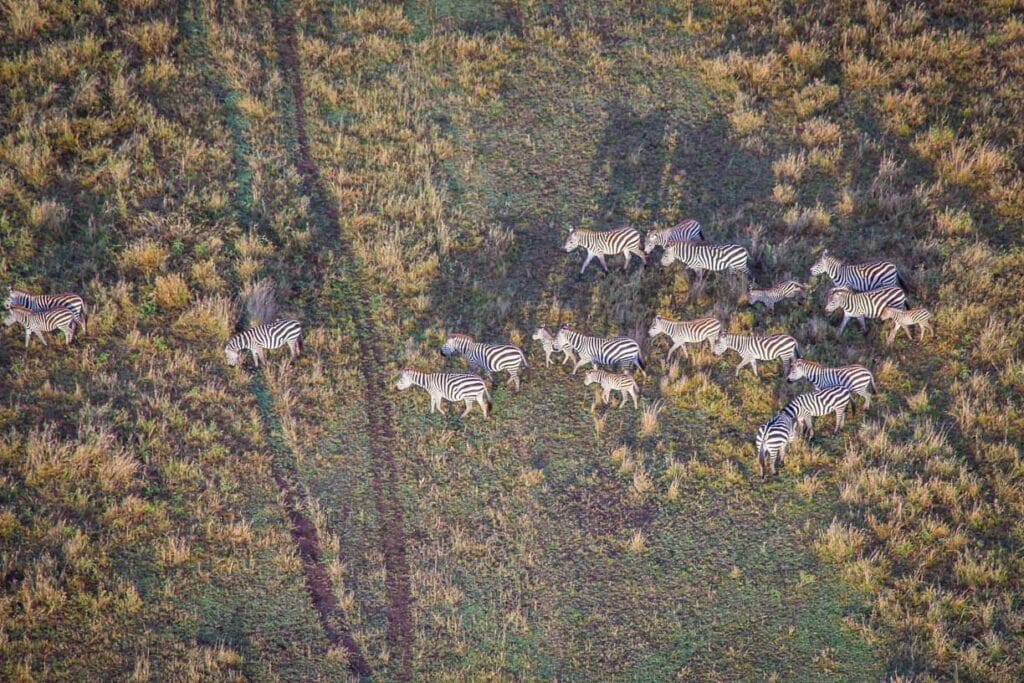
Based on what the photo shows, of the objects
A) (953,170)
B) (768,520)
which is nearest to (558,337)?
(768,520)

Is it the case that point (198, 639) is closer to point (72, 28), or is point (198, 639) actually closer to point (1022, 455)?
point (1022, 455)

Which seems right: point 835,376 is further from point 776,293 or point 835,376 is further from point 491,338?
point 491,338

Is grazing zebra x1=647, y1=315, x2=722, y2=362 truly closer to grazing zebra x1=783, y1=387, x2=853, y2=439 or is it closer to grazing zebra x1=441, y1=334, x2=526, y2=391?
grazing zebra x1=783, y1=387, x2=853, y2=439

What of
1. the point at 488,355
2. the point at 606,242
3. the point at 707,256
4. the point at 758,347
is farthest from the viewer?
the point at 606,242

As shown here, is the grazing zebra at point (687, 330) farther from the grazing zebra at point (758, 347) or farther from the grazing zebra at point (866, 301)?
the grazing zebra at point (866, 301)

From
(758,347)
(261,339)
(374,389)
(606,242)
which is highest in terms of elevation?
(606,242)

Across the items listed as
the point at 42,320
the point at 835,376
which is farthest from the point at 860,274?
the point at 42,320
